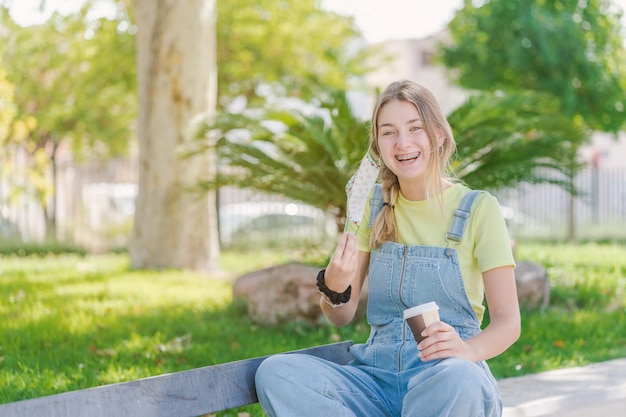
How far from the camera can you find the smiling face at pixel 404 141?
2.90 meters

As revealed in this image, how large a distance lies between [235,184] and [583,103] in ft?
28.6

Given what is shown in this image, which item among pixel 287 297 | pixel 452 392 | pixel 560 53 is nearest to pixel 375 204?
pixel 452 392

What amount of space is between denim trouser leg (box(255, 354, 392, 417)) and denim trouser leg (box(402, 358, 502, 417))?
21 cm

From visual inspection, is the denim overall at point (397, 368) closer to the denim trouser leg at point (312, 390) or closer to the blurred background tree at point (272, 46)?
the denim trouser leg at point (312, 390)

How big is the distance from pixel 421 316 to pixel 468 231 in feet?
1.57

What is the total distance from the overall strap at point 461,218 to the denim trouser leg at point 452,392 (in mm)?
457

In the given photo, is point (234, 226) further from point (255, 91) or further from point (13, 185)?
point (13, 185)

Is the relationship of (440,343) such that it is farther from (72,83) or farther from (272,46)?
(72,83)

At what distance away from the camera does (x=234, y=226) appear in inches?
660

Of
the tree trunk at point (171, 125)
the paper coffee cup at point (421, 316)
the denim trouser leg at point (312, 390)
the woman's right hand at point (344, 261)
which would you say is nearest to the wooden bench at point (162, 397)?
the denim trouser leg at point (312, 390)

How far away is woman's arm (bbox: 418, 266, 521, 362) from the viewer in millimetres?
2531

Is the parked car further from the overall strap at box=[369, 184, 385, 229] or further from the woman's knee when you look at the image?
the woman's knee

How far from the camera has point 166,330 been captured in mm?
6047

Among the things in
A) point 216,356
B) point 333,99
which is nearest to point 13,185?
point 333,99
